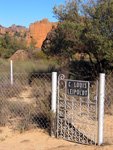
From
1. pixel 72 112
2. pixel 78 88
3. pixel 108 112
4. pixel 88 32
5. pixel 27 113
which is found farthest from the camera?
pixel 88 32

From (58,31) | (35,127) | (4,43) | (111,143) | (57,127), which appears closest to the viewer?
(111,143)

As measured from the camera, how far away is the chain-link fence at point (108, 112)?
3.94 metres

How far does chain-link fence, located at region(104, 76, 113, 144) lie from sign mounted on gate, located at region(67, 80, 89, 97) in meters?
0.83

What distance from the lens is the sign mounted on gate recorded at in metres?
3.47

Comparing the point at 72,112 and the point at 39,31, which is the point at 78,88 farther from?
the point at 39,31

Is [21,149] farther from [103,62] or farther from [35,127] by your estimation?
[103,62]

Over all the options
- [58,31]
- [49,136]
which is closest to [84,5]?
[58,31]

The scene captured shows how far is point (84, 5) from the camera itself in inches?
345

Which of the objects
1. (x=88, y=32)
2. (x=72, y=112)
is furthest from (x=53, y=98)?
(x=88, y=32)

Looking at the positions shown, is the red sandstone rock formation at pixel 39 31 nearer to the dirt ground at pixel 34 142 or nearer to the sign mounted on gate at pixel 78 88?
the dirt ground at pixel 34 142

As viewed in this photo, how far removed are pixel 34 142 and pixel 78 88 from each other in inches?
56.3

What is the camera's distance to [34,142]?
3.84m

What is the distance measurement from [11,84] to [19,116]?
85.5 inches

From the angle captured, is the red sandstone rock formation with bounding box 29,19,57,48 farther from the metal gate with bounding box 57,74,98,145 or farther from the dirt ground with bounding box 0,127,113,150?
the metal gate with bounding box 57,74,98,145
